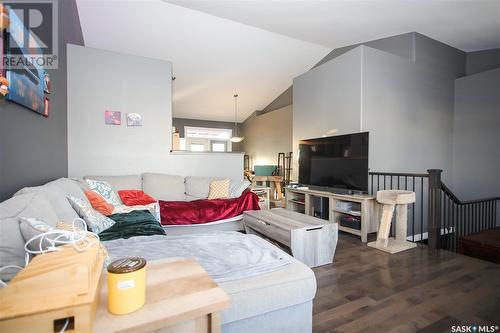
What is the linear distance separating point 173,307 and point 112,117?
383 cm

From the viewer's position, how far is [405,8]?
3.52 m

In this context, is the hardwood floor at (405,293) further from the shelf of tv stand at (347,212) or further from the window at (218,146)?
the window at (218,146)

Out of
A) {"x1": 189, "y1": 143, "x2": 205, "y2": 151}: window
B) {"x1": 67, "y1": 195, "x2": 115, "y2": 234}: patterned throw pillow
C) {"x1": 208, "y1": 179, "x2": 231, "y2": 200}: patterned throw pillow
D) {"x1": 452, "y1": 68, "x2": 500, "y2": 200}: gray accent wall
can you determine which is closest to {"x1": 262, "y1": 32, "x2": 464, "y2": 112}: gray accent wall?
{"x1": 452, "y1": 68, "x2": 500, "y2": 200}: gray accent wall

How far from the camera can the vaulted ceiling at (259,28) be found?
363 centimetres

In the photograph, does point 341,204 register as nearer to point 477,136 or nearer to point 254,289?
point 254,289

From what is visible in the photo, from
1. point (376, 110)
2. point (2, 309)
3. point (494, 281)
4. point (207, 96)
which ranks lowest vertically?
point (494, 281)

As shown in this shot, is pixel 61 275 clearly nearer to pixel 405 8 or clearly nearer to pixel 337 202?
pixel 337 202

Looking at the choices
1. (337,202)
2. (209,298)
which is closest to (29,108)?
(209,298)

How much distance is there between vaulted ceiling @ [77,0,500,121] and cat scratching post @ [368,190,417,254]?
2.69 meters

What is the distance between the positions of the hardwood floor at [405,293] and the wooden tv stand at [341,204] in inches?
22.7

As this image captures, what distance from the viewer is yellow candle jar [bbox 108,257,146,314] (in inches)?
25.3

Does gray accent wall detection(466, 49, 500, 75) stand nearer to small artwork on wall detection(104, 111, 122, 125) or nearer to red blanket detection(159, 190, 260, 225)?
red blanket detection(159, 190, 260, 225)

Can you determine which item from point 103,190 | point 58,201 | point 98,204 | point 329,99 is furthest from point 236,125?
point 58,201

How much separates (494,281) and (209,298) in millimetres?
2664
